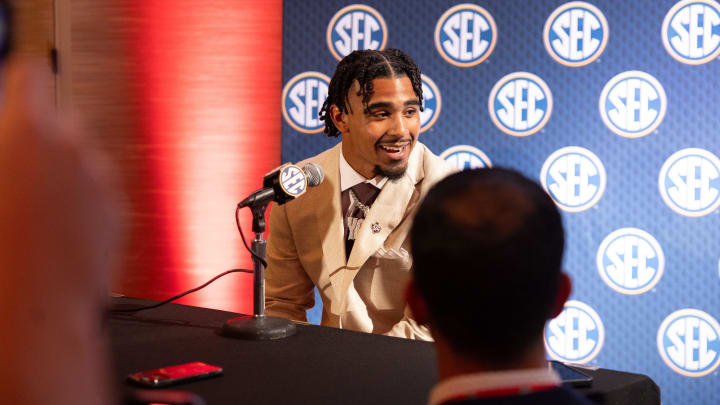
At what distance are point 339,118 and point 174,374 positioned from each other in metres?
1.33

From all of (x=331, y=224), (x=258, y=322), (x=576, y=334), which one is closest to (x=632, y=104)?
(x=576, y=334)

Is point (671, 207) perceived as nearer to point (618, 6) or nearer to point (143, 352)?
point (618, 6)

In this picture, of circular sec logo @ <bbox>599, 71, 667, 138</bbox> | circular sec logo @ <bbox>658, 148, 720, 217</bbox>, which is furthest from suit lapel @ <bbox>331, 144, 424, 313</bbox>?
circular sec logo @ <bbox>658, 148, 720, 217</bbox>

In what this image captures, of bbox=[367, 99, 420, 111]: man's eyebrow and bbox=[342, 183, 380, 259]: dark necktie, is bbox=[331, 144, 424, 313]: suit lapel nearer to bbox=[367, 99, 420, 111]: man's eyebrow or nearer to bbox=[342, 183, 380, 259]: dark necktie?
bbox=[342, 183, 380, 259]: dark necktie

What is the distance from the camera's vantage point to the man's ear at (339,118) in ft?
7.28

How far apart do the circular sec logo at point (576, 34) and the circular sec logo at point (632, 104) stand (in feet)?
0.43

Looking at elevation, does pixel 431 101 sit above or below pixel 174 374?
above

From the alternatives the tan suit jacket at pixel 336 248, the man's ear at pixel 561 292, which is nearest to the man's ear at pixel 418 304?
the man's ear at pixel 561 292

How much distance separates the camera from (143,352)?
122 cm

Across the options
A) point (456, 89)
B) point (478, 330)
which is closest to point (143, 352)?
point (478, 330)

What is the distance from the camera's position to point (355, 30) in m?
2.67

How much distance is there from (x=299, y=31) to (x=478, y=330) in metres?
2.25

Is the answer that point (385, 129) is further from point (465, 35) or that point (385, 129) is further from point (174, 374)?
point (174, 374)

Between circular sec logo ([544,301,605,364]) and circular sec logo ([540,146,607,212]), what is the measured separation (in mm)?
353
